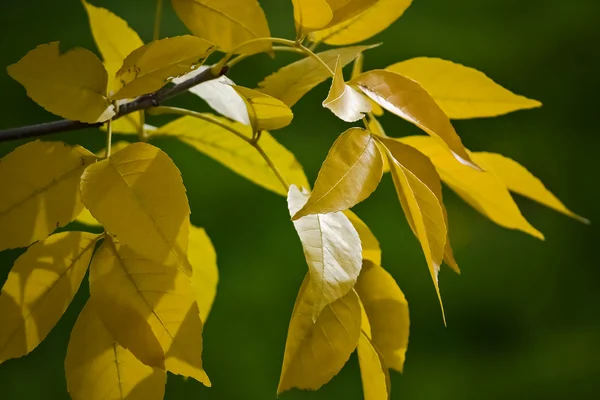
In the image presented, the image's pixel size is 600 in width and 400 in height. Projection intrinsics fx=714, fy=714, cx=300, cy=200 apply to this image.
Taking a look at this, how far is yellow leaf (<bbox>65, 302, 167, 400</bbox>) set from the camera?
231mm

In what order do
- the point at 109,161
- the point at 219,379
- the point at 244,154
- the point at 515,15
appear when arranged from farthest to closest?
1. the point at 515,15
2. the point at 219,379
3. the point at 244,154
4. the point at 109,161

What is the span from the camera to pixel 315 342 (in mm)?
232

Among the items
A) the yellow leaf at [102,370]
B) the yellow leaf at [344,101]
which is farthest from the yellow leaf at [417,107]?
the yellow leaf at [102,370]

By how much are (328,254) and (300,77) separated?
8 centimetres

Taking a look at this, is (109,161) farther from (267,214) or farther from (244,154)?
(267,214)

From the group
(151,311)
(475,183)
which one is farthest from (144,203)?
(475,183)

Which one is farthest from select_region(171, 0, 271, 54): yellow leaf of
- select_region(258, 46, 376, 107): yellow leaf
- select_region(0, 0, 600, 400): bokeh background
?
select_region(0, 0, 600, 400): bokeh background

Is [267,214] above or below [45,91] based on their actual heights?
below

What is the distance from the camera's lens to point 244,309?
2.83ft

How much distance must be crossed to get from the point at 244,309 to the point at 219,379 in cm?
9

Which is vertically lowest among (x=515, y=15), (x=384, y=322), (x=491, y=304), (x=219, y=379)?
(x=219, y=379)

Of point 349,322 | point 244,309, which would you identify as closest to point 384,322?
point 349,322

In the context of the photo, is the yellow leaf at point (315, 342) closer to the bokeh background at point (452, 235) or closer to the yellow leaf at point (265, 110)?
the yellow leaf at point (265, 110)

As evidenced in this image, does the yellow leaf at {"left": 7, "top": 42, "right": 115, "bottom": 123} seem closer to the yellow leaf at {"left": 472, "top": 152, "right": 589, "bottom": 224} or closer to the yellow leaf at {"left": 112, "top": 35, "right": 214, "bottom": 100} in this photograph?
the yellow leaf at {"left": 112, "top": 35, "right": 214, "bottom": 100}
